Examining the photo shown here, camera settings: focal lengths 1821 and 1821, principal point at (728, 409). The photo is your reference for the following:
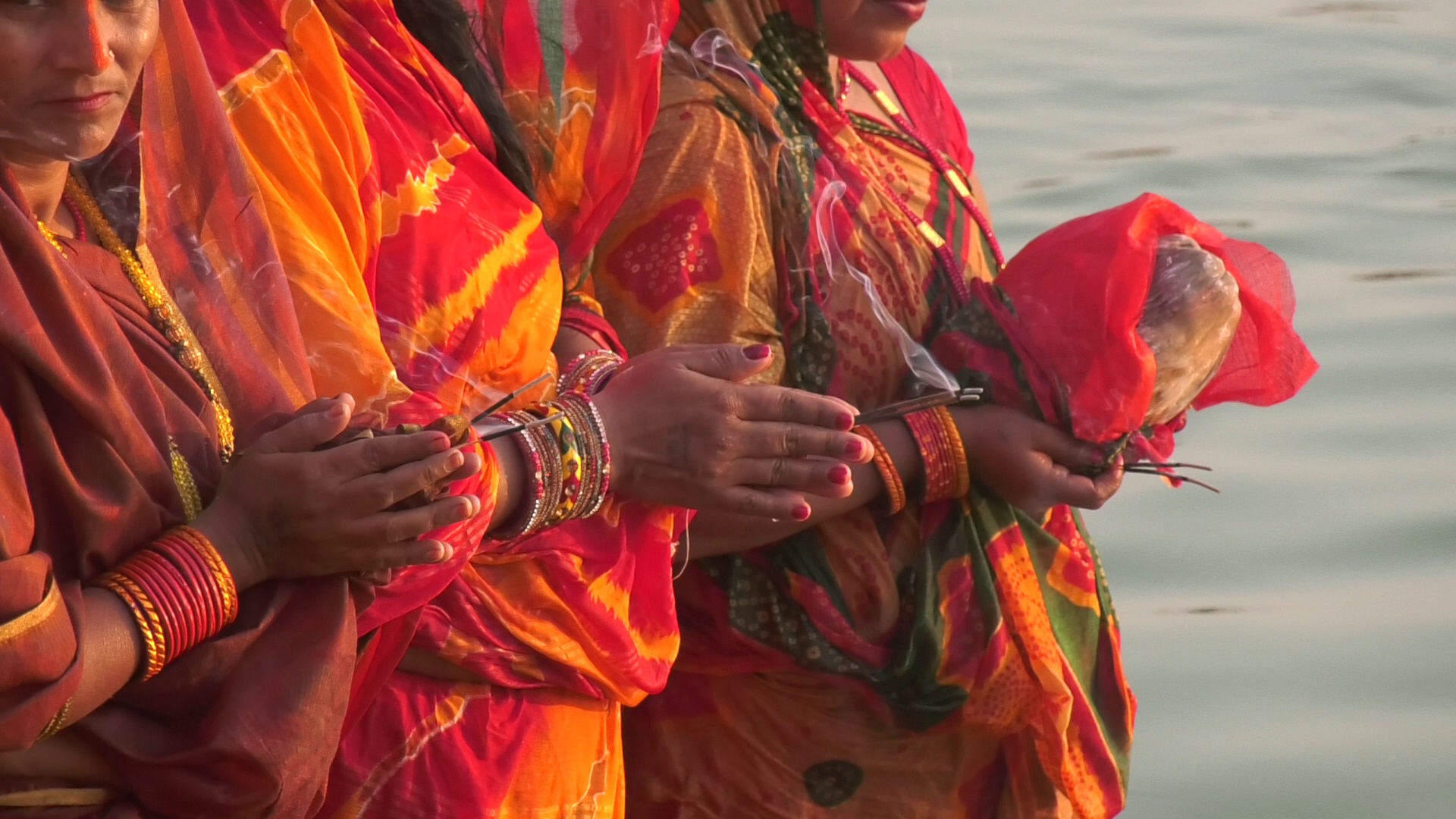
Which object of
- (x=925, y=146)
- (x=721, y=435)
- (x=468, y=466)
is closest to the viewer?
(x=468, y=466)

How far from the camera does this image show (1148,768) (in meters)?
3.12

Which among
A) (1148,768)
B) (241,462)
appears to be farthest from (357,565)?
(1148,768)

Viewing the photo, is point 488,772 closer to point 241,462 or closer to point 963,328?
point 241,462

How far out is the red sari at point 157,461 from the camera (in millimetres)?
1041

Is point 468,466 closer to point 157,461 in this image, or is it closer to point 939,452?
point 157,461

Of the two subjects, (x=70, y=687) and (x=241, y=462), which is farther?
(x=241, y=462)

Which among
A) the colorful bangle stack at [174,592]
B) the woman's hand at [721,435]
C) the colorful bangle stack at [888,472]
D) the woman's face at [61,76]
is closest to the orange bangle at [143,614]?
the colorful bangle stack at [174,592]

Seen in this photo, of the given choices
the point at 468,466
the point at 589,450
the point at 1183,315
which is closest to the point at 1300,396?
the point at 1183,315

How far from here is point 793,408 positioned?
5.19 feet

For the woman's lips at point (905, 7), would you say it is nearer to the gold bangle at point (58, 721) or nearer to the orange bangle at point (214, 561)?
the orange bangle at point (214, 561)

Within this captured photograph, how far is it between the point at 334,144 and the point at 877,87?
928 millimetres

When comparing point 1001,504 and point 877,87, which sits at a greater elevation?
point 877,87

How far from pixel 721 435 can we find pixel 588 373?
0.14m

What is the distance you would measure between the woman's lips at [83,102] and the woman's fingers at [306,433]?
0.23 m
